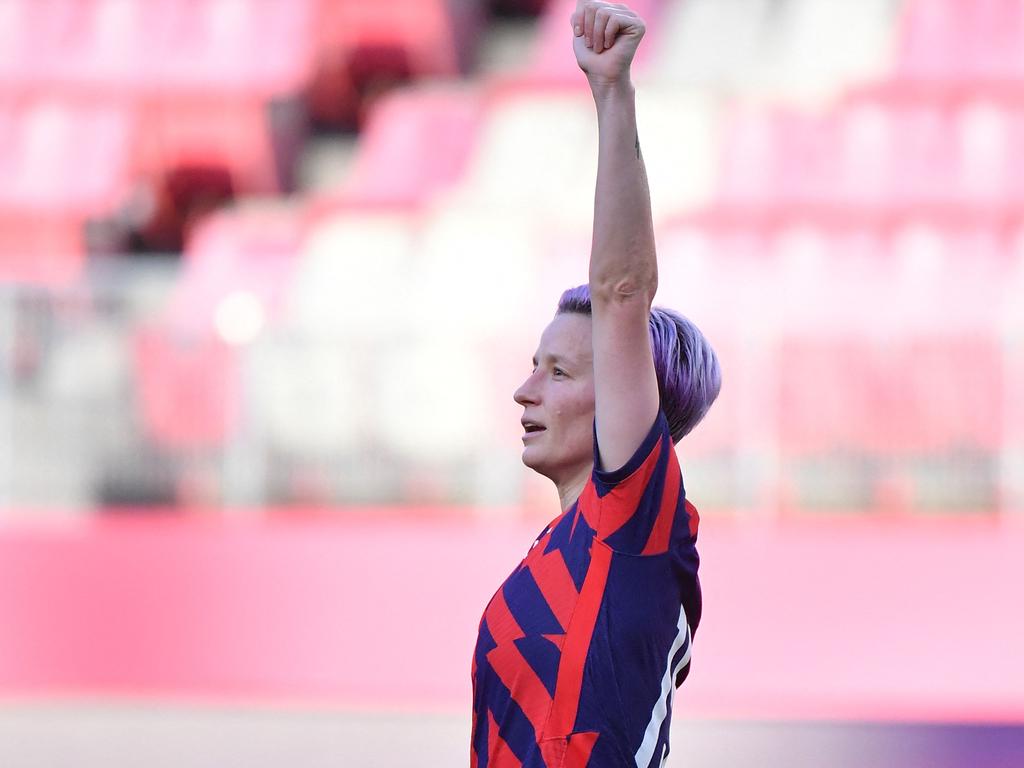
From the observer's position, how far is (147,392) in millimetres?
5992

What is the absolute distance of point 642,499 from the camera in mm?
1500

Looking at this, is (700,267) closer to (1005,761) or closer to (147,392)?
(147,392)

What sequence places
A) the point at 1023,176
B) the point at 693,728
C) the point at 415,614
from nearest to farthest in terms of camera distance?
the point at 693,728
the point at 415,614
the point at 1023,176

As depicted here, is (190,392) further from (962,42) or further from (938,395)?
(962,42)

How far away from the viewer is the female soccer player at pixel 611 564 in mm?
1487

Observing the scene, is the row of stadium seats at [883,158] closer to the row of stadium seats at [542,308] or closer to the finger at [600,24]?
the row of stadium seats at [542,308]

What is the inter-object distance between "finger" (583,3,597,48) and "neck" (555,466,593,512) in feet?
1.44

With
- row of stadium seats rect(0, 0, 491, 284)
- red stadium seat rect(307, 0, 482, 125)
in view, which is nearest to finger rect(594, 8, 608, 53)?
row of stadium seats rect(0, 0, 491, 284)

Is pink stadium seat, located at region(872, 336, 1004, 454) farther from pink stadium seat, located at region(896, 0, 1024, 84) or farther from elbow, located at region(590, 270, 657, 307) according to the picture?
elbow, located at region(590, 270, 657, 307)

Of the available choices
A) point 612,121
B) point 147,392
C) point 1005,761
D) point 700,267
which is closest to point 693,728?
point 1005,761

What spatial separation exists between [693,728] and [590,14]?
373cm

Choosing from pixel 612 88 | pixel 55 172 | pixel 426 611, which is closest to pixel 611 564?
pixel 612 88

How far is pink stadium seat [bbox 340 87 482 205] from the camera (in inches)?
367

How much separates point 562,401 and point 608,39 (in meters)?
0.38
